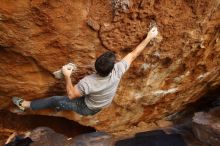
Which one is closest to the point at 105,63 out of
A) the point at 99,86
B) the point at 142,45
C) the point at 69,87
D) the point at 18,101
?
the point at 99,86

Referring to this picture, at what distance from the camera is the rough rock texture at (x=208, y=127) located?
5.38 meters

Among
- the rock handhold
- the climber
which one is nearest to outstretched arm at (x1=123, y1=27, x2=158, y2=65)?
the climber

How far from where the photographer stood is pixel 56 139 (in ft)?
15.3

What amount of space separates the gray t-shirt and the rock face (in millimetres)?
385

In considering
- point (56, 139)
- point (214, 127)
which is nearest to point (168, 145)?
point (214, 127)

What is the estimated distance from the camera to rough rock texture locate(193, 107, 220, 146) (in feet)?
17.6

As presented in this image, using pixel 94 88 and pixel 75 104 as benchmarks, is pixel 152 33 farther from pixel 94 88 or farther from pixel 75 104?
pixel 75 104

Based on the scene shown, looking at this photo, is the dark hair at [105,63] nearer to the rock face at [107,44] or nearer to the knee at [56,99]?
the rock face at [107,44]

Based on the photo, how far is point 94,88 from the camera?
11.4ft

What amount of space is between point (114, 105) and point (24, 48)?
5.61ft

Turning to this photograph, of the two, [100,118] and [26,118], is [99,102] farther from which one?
[26,118]

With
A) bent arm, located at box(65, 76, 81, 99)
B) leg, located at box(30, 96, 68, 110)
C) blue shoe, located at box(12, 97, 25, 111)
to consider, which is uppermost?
blue shoe, located at box(12, 97, 25, 111)

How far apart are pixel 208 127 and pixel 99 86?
268 centimetres

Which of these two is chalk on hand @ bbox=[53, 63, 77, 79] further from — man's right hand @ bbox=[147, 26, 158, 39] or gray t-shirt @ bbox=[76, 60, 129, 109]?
man's right hand @ bbox=[147, 26, 158, 39]
